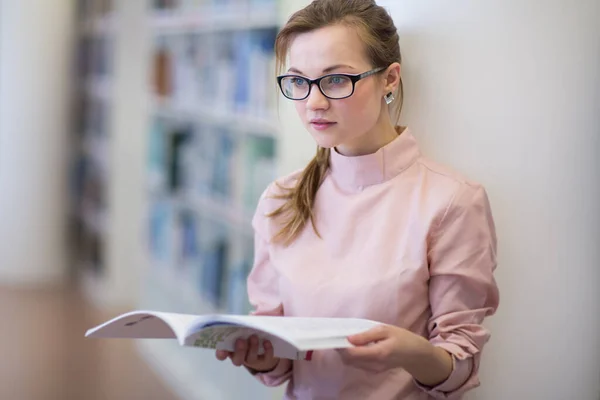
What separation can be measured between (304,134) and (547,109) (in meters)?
0.54

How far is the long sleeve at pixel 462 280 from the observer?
1.20m

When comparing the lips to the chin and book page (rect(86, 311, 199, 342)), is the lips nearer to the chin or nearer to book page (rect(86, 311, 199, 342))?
the chin

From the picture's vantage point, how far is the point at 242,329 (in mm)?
1146

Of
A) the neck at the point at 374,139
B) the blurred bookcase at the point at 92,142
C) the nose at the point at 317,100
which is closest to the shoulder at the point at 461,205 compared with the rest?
the neck at the point at 374,139

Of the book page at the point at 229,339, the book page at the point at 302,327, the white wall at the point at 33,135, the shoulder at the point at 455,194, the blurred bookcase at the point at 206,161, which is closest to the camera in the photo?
the book page at the point at 302,327

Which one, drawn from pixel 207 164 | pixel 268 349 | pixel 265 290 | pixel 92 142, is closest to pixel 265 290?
pixel 265 290

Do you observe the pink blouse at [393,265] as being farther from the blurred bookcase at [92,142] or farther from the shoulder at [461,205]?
the blurred bookcase at [92,142]

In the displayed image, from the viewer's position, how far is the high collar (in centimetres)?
129

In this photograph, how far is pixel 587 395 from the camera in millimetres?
1260

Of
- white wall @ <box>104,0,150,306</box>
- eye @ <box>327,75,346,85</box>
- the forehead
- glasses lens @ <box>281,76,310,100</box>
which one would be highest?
the forehead

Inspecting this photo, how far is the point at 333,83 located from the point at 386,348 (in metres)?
0.42

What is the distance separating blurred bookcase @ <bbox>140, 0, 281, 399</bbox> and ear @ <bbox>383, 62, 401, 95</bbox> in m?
1.07

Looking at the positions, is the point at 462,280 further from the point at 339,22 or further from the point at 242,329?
the point at 339,22

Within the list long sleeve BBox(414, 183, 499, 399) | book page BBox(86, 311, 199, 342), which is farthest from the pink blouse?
book page BBox(86, 311, 199, 342)
